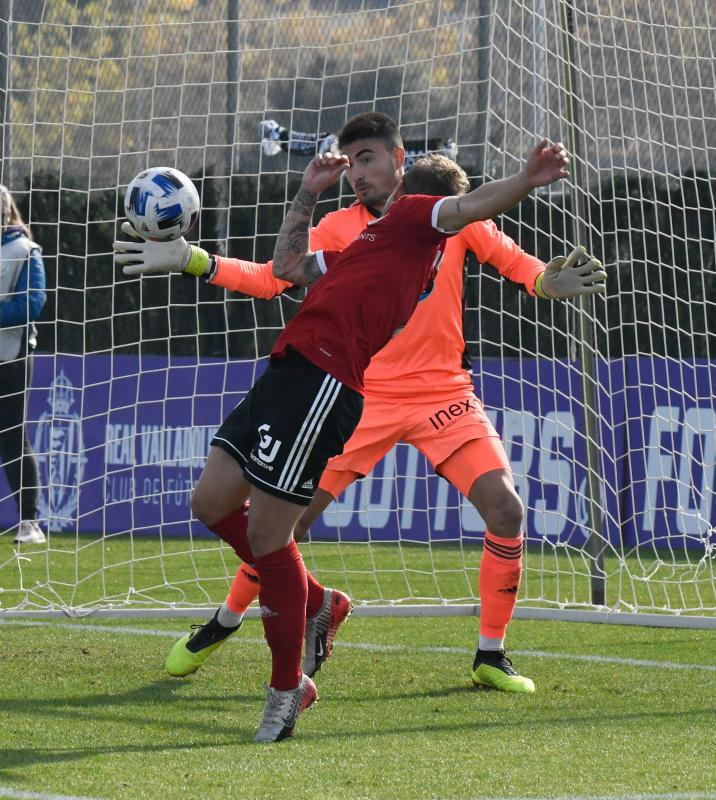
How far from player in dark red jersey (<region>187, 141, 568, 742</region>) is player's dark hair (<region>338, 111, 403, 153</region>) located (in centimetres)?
113

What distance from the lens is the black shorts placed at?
4.05 metres

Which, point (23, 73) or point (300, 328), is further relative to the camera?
point (23, 73)

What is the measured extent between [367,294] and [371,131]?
1404 millimetres

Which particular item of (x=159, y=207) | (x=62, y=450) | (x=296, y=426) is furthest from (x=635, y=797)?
(x=62, y=450)

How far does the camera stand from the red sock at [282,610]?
13.6 ft

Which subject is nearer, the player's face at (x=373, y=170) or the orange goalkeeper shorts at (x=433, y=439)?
the orange goalkeeper shorts at (x=433, y=439)

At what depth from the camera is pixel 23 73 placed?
9195 millimetres

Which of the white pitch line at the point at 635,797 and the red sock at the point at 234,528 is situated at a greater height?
the red sock at the point at 234,528

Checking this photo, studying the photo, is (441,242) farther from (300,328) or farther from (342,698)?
(342,698)

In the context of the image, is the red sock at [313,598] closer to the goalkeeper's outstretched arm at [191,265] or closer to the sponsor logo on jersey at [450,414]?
the sponsor logo on jersey at [450,414]

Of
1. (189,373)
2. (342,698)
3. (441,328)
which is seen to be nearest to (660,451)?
(189,373)

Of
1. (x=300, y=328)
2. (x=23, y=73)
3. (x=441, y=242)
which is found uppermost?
(x=23, y=73)

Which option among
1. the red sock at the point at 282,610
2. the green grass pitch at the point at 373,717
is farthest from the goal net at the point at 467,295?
the red sock at the point at 282,610

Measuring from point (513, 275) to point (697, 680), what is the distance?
5.47 ft
